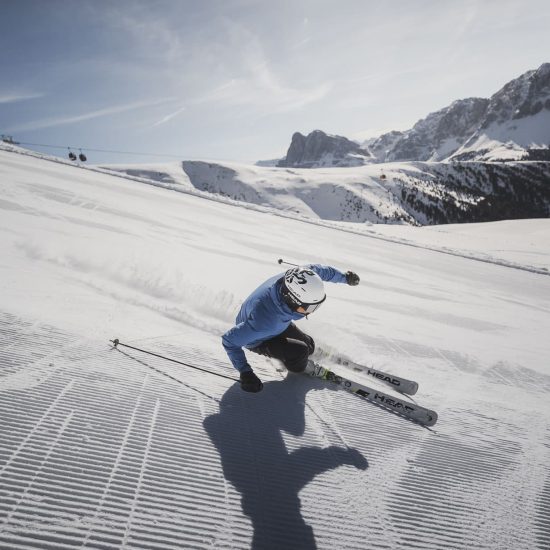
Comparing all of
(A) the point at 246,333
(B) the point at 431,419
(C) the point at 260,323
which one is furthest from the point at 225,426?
(B) the point at 431,419

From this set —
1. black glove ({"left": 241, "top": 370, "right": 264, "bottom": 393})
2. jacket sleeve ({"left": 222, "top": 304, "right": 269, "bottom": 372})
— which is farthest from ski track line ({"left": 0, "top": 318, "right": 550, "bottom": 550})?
jacket sleeve ({"left": 222, "top": 304, "right": 269, "bottom": 372})

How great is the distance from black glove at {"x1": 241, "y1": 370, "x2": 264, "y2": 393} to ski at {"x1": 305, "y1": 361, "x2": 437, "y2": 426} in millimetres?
843

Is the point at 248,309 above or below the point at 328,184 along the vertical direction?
below

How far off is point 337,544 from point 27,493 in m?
2.08

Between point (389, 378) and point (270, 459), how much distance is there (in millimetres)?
2121

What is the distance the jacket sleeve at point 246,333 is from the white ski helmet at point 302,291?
1.09 ft

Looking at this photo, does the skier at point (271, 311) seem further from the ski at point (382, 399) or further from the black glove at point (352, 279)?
the black glove at point (352, 279)

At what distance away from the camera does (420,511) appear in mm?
2629

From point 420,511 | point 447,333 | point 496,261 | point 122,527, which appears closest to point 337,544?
point 420,511

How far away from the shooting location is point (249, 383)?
3576mm

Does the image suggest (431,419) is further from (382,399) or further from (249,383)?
(249,383)

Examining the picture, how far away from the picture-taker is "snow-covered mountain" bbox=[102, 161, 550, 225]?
85.7 m

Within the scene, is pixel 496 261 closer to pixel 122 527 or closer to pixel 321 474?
pixel 321 474

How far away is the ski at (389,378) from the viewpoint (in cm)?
417
